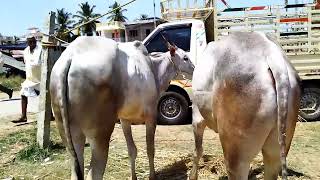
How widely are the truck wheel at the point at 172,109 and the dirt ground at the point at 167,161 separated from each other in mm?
1144

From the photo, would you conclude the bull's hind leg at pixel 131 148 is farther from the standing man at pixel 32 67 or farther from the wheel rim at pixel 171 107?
the standing man at pixel 32 67

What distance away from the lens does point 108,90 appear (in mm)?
4336

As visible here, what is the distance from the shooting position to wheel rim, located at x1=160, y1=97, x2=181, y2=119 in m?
9.44

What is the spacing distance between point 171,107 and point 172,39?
1.49 m

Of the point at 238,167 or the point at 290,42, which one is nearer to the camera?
the point at 238,167

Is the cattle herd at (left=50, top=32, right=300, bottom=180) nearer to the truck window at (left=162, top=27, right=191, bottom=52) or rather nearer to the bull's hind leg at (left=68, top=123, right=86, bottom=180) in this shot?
the bull's hind leg at (left=68, top=123, right=86, bottom=180)

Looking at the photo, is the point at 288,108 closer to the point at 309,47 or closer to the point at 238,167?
the point at 238,167

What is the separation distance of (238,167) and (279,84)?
703mm

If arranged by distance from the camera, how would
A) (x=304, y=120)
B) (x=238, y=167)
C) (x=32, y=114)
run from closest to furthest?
(x=238, y=167) → (x=304, y=120) → (x=32, y=114)

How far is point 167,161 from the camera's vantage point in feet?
21.1

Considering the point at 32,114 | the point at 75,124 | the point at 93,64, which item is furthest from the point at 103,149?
the point at 32,114

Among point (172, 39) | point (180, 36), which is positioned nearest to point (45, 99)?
point (172, 39)

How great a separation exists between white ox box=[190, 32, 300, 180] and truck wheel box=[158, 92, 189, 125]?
587cm

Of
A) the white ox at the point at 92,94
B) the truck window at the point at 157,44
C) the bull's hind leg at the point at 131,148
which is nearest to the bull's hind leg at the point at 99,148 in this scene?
the white ox at the point at 92,94
